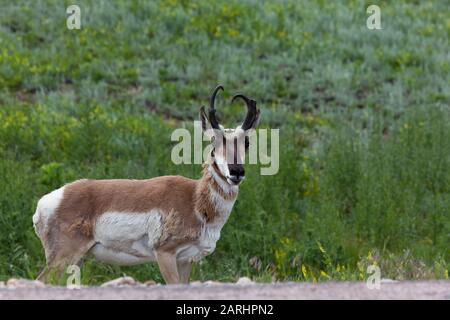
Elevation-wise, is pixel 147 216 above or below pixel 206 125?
below

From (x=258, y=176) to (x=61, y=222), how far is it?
5.52m

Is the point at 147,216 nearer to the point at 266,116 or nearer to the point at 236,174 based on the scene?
the point at 236,174

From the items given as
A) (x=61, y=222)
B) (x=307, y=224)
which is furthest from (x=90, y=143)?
(x=61, y=222)

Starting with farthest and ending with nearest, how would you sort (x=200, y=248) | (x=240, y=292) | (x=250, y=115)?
1. (x=250, y=115)
2. (x=200, y=248)
3. (x=240, y=292)

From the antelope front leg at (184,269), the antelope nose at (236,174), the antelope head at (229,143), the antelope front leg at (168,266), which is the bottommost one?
the antelope front leg at (184,269)

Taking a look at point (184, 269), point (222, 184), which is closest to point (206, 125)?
point (222, 184)

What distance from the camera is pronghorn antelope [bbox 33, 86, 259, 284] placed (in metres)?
9.72

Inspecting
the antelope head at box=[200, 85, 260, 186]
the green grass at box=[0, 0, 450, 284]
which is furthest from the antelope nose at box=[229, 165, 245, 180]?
Result: the green grass at box=[0, 0, 450, 284]

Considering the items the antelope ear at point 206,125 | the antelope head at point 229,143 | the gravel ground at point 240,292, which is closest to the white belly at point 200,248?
the antelope head at point 229,143

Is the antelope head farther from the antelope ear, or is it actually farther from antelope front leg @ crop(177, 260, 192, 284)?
antelope front leg @ crop(177, 260, 192, 284)

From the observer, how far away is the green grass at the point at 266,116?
44.8 ft

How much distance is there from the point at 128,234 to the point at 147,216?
0.24 meters

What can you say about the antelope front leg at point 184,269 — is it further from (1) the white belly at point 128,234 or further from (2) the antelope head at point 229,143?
(2) the antelope head at point 229,143

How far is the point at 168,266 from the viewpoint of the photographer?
9570 mm
